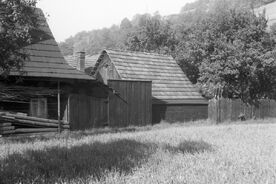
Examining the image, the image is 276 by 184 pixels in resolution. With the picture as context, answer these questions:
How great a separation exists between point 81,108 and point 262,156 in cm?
1225

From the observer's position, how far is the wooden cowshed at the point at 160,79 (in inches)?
1031

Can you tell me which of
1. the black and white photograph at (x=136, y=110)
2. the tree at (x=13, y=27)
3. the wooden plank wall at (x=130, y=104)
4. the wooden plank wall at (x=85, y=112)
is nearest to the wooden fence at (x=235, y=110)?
the black and white photograph at (x=136, y=110)

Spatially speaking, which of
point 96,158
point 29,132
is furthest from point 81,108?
point 96,158

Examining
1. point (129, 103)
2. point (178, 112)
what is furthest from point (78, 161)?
point (178, 112)

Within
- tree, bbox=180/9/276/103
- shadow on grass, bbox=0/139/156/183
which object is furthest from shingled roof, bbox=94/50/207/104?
shadow on grass, bbox=0/139/156/183

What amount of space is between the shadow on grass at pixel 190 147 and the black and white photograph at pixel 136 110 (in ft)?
0.15

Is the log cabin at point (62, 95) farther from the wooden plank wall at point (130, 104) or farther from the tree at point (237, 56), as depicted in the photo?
the tree at point (237, 56)

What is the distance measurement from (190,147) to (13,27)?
664cm

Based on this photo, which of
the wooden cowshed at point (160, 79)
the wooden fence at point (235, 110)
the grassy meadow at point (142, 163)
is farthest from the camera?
the wooden fence at point (235, 110)

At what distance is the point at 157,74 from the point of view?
2845 cm

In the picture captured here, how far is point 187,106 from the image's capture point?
27.4 m

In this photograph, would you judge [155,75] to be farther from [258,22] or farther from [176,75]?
[258,22]

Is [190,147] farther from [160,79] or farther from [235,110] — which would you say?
[235,110]

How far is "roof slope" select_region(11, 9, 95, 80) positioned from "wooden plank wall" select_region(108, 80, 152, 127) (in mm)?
2677
